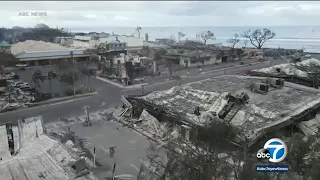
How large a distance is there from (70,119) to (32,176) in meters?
5.42

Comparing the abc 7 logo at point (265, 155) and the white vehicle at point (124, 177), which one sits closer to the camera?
the abc 7 logo at point (265, 155)

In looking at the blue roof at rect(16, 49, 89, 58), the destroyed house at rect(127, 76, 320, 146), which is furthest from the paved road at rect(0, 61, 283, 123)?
→ the blue roof at rect(16, 49, 89, 58)

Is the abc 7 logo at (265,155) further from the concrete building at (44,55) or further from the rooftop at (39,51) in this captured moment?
the rooftop at (39,51)

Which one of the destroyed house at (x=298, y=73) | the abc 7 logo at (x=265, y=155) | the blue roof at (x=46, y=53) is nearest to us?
the abc 7 logo at (x=265, y=155)

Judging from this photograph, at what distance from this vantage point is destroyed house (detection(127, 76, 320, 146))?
742 centimetres

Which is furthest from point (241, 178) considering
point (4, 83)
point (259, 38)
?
point (259, 38)

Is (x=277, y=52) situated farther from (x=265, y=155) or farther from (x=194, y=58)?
(x=265, y=155)

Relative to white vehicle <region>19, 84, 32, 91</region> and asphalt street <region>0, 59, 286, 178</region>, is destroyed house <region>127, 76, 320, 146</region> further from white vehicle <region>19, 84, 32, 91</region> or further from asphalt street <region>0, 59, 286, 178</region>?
white vehicle <region>19, 84, 32, 91</region>

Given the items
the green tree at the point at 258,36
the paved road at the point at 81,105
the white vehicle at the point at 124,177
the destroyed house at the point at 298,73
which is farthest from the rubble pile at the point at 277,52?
the white vehicle at the point at 124,177

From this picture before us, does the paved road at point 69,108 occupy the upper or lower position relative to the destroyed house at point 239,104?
lower

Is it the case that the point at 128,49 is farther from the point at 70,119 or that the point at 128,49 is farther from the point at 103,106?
the point at 70,119

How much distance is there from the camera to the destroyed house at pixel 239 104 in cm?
742

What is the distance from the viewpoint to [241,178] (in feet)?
11.8

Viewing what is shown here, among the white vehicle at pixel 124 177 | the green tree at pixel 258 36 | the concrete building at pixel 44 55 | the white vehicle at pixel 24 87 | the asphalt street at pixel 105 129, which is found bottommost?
the white vehicle at pixel 124 177
